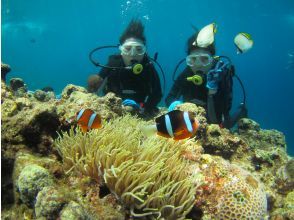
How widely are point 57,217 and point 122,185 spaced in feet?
2.01

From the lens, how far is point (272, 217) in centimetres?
348

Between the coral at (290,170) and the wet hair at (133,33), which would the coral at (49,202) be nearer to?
the coral at (290,170)

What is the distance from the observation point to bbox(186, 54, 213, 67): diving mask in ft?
22.4

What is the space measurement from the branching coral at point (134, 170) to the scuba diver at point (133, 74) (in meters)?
3.91

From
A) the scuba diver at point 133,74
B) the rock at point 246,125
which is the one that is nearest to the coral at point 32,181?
the scuba diver at point 133,74

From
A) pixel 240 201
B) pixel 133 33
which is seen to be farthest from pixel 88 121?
pixel 133 33

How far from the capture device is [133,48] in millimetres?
6883

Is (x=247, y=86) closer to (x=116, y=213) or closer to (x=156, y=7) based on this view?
(x=156, y=7)

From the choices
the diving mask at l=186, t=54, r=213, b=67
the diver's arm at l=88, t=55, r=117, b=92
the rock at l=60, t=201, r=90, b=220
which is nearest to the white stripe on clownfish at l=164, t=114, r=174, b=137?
the rock at l=60, t=201, r=90, b=220

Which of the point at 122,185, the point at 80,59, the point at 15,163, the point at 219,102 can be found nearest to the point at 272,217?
the point at 122,185

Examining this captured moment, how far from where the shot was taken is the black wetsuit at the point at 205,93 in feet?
22.6

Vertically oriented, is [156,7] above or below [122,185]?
above

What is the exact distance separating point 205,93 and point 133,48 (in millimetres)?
1990

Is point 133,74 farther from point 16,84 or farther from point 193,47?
point 16,84
